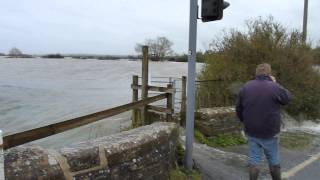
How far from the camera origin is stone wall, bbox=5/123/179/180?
4559 mm

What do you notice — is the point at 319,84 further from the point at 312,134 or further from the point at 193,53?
the point at 193,53

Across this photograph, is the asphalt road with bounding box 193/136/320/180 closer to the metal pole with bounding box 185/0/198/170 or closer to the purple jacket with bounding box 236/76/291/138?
the metal pole with bounding box 185/0/198/170

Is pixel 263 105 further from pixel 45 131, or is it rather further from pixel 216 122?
pixel 216 122

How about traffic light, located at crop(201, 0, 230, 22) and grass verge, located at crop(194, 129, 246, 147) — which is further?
grass verge, located at crop(194, 129, 246, 147)

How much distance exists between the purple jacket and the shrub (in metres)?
8.10

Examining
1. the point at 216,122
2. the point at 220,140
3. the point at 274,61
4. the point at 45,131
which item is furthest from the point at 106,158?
the point at 274,61

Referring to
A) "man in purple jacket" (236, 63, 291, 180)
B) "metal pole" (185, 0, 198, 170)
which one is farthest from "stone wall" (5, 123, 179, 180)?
"man in purple jacket" (236, 63, 291, 180)

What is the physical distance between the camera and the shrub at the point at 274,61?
1529 centimetres

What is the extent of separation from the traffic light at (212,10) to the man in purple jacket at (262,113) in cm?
103

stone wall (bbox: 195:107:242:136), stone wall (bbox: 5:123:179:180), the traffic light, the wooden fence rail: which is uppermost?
the traffic light

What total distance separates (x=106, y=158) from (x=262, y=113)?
2296 mm

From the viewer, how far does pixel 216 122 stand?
11.7 meters

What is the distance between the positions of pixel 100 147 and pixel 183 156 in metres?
2.28

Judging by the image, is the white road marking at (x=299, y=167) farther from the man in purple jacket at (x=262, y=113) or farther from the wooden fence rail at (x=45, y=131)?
the wooden fence rail at (x=45, y=131)
